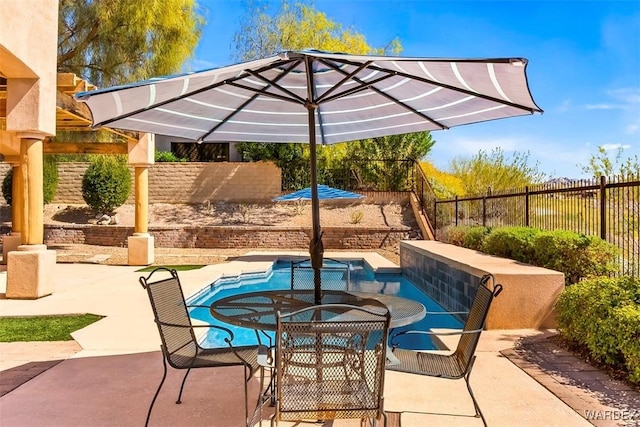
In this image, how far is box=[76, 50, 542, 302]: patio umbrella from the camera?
3.12m

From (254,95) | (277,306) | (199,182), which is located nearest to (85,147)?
(199,182)

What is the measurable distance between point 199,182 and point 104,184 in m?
3.92

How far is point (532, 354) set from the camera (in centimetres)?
466

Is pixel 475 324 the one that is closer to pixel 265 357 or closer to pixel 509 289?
pixel 265 357

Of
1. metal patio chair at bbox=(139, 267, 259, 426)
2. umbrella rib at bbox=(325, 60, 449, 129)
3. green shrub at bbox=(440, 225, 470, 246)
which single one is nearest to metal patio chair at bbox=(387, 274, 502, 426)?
metal patio chair at bbox=(139, 267, 259, 426)

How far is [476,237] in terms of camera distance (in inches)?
380

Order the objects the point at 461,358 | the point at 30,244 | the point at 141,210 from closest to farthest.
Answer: the point at 461,358 < the point at 30,244 < the point at 141,210

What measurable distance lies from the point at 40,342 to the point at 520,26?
18.4 m

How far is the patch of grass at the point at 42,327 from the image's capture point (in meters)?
5.49

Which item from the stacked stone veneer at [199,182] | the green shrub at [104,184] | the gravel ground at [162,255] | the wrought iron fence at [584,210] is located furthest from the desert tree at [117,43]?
the wrought iron fence at [584,210]

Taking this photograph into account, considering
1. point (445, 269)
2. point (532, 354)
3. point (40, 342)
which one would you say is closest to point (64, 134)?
point (40, 342)

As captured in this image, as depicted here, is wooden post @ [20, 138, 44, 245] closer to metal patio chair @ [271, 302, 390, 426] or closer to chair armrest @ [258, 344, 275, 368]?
chair armrest @ [258, 344, 275, 368]

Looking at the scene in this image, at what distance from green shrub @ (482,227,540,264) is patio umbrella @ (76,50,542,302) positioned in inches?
129

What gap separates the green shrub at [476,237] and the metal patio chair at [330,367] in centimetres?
714
